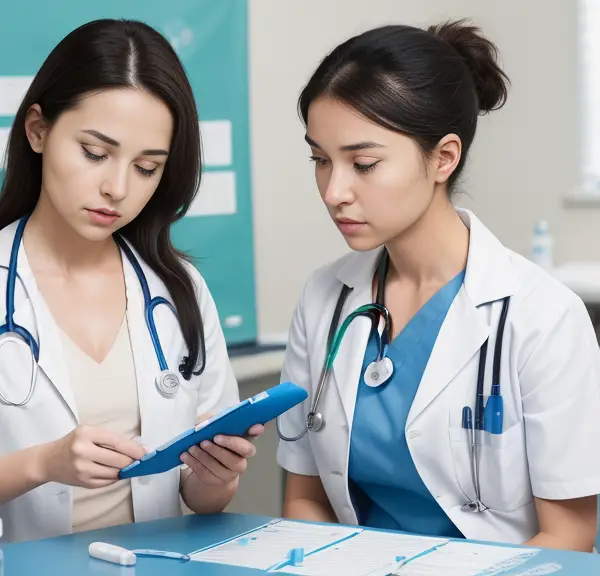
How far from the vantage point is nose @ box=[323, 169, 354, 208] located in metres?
1.57

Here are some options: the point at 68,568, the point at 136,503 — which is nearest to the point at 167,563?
the point at 68,568

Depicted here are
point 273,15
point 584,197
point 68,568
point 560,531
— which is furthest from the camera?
point 584,197

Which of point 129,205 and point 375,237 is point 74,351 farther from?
point 375,237

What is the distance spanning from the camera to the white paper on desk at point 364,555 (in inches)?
47.9

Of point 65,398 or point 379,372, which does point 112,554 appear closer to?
point 65,398

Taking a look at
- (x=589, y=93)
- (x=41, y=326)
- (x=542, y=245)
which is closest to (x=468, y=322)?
(x=41, y=326)

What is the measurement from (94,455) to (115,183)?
1.33 ft

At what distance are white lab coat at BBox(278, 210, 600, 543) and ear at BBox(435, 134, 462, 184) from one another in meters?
0.10

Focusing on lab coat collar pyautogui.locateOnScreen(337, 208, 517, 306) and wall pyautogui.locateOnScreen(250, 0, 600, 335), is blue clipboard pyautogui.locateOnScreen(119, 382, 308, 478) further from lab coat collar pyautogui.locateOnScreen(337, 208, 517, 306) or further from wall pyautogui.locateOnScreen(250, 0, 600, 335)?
wall pyautogui.locateOnScreen(250, 0, 600, 335)

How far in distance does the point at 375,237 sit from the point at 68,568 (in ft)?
2.19

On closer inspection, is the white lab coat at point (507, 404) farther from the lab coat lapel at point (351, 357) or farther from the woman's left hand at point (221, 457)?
the woman's left hand at point (221, 457)

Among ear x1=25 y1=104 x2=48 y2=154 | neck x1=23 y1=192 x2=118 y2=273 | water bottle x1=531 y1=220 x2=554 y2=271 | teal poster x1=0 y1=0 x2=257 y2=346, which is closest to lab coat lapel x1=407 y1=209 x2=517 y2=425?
neck x1=23 y1=192 x2=118 y2=273

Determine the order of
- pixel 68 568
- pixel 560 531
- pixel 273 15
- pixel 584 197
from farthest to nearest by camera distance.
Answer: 1. pixel 584 197
2. pixel 273 15
3. pixel 560 531
4. pixel 68 568

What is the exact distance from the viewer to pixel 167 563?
4.16 ft
